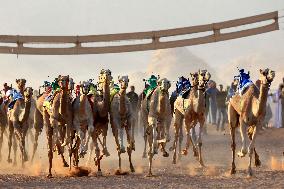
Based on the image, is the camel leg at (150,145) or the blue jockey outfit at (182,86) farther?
the blue jockey outfit at (182,86)

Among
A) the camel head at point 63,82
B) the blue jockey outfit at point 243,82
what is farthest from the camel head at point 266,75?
the camel head at point 63,82

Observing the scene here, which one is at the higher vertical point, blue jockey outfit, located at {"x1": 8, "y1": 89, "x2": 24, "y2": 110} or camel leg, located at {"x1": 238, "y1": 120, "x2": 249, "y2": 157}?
blue jockey outfit, located at {"x1": 8, "y1": 89, "x2": 24, "y2": 110}

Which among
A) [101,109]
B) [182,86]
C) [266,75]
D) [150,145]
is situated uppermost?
[182,86]

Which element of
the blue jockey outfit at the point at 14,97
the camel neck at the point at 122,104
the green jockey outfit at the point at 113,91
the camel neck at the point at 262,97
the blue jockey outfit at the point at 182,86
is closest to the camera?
the camel neck at the point at 262,97

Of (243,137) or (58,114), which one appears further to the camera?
(58,114)

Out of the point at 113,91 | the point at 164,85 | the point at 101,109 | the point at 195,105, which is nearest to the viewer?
the point at 164,85

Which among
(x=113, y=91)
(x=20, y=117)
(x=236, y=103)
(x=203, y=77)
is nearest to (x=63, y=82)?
(x=113, y=91)

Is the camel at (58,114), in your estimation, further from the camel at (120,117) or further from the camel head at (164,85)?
the camel head at (164,85)

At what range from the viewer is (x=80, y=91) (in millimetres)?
13703

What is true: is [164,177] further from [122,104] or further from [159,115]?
[122,104]

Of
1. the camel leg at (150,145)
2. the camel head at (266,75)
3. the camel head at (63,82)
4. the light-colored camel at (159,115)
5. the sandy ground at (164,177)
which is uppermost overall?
the camel head at (63,82)

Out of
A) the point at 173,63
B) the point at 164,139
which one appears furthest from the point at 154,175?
the point at 173,63

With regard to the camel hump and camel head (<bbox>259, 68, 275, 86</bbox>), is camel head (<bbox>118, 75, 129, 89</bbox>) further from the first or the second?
camel head (<bbox>259, 68, 275, 86</bbox>)

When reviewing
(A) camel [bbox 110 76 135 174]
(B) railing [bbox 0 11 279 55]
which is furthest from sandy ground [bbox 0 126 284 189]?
(B) railing [bbox 0 11 279 55]
